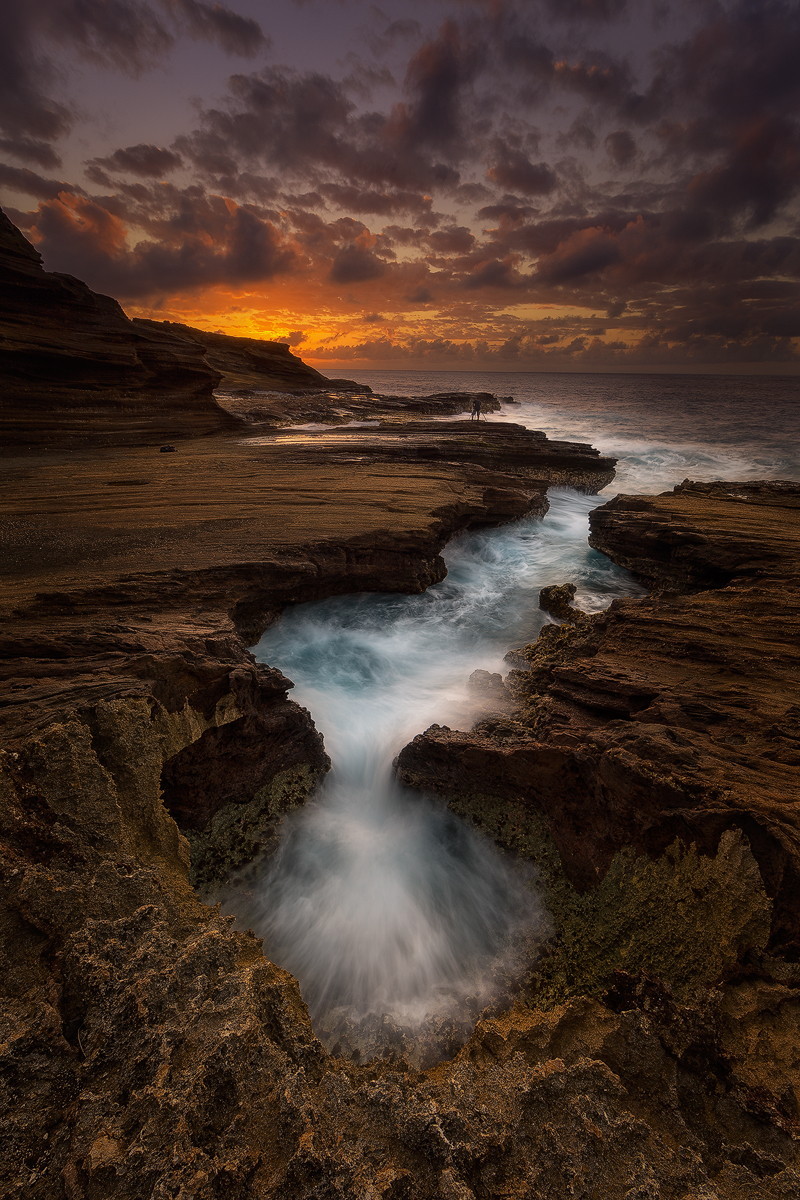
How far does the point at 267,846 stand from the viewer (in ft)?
16.7

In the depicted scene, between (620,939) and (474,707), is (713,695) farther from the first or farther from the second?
(474,707)

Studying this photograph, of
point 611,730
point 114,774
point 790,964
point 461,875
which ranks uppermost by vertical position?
point 114,774

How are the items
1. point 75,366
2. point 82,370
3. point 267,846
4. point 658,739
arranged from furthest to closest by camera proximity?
point 82,370 → point 75,366 → point 267,846 → point 658,739

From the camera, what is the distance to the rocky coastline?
7.45 feet

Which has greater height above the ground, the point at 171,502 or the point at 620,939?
the point at 171,502

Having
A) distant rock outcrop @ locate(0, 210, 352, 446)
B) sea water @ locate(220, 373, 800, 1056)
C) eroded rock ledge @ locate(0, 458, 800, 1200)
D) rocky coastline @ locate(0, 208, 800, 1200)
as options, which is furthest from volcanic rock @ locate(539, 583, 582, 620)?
distant rock outcrop @ locate(0, 210, 352, 446)

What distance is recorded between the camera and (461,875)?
515 centimetres

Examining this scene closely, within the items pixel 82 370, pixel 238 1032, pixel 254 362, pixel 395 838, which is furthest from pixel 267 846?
pixel 254 362

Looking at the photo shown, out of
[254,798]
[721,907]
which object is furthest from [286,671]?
[721,907]

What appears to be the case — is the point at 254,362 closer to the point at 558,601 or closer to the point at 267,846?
the point at 558,601

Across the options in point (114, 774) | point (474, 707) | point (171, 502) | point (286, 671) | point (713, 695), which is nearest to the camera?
point (114, 774)

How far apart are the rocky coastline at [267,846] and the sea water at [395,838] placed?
14.4 inches

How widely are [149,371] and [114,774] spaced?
17008 mm

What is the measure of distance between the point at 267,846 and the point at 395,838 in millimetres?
1425
